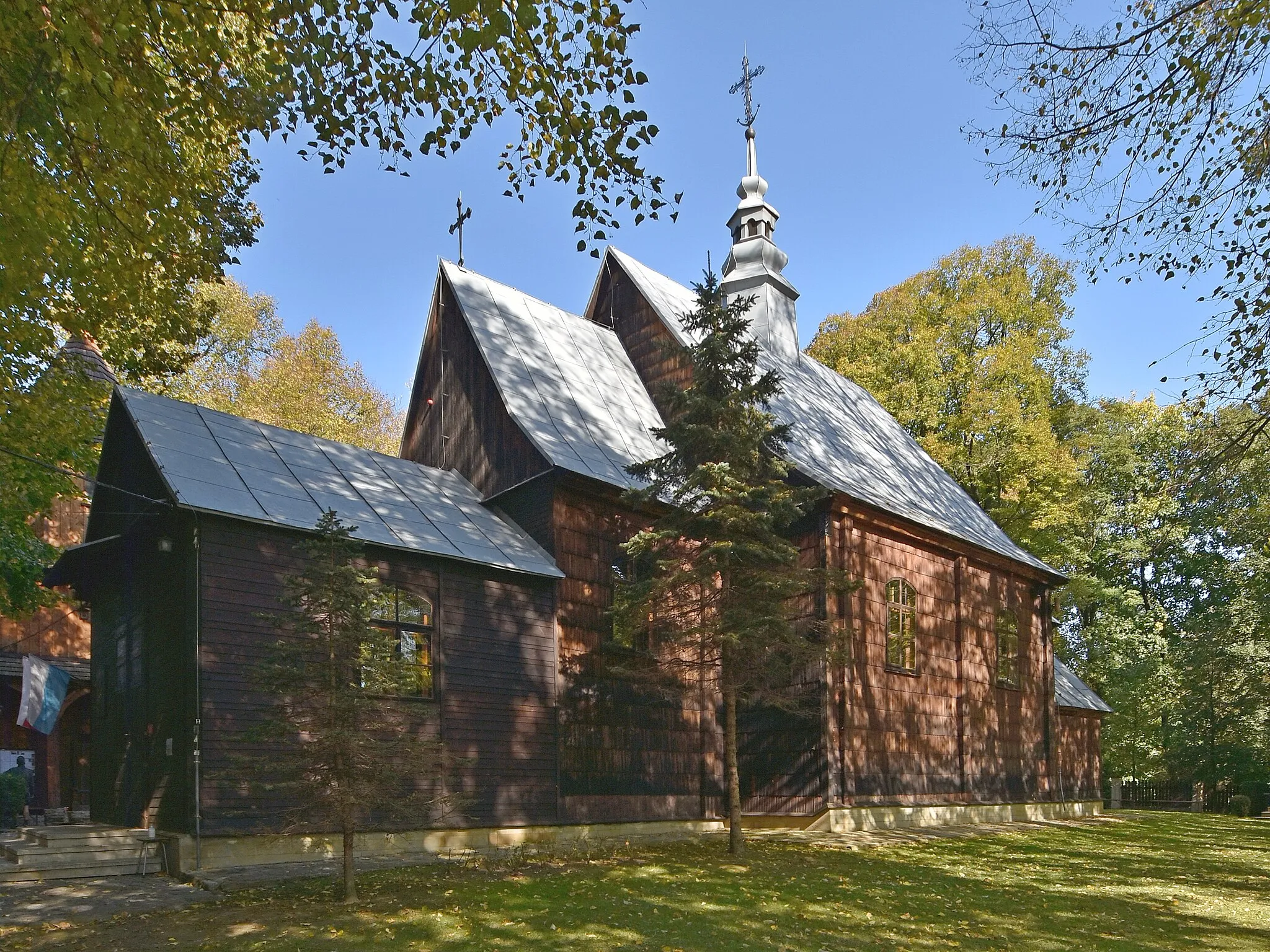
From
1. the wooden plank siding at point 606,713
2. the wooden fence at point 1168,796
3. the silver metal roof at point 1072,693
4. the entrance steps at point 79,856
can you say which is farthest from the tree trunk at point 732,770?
the wooden fence at point 1168,796

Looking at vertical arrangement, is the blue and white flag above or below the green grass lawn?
above

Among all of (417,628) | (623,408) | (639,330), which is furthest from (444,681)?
(639,330)

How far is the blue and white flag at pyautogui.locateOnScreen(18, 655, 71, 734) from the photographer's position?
16.0 metres

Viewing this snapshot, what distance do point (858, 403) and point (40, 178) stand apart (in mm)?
19836

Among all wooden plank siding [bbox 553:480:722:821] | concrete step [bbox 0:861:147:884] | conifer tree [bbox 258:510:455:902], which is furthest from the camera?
wooden plank siding [bbox 553:480:722:821]

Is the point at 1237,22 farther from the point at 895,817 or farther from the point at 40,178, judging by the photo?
the point at 895,817

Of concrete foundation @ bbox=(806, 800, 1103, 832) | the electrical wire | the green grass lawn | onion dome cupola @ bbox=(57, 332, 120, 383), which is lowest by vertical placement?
concrete foundation @ bbox=(806, 800, 1103, 832)

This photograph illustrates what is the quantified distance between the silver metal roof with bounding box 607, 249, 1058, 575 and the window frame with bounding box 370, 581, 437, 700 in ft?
22.9

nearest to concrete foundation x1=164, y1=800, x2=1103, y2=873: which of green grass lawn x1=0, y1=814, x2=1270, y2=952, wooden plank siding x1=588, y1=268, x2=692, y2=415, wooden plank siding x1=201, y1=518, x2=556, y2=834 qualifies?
wooden plank siding x1=201, y1=518, x2=556, y2=834

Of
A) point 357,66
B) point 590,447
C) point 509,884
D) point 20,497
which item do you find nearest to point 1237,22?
point 357,66

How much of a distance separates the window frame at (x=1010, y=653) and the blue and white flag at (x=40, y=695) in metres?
17.9

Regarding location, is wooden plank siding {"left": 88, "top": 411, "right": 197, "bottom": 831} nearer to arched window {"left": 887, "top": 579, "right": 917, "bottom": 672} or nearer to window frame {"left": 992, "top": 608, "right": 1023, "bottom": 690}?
arched window {"left": 887, "top": 579, "right": 917, "bottom": 672}

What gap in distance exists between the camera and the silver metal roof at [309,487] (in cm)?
1289

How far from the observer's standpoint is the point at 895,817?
730 inches
